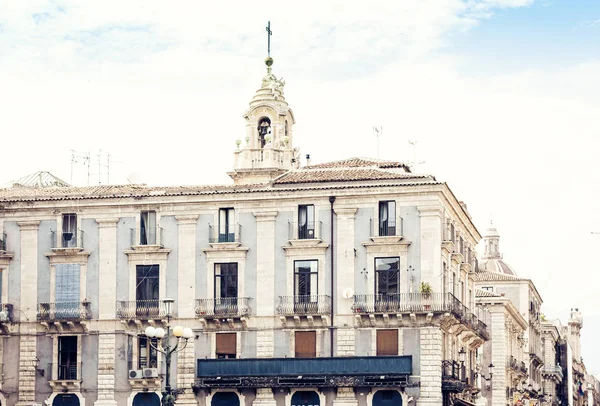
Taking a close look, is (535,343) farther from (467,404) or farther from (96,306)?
(96,306)

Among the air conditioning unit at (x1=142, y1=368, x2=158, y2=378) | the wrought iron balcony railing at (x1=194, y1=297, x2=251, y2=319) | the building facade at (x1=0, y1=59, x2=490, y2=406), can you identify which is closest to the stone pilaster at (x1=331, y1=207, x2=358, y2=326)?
the building facade at (x1=0, y1=59, x2=490, y2=406)

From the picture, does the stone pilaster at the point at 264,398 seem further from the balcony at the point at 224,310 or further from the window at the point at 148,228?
the window at the point at 148,228

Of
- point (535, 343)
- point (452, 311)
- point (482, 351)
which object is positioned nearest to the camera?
point (452, 311)

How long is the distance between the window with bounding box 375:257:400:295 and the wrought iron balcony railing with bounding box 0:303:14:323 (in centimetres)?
2038

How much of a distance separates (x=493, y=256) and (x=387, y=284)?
226ft

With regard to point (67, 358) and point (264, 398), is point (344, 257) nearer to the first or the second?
point (264, 398)

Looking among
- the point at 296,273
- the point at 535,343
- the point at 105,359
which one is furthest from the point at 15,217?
the point at 535,343

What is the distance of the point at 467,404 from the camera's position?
253 ft

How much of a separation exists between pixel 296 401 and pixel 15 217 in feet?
62.8

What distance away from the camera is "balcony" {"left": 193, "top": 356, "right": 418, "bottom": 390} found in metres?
69.0

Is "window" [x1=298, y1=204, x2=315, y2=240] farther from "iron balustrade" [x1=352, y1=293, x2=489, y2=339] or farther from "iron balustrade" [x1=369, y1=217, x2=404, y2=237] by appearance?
"iron balustrade" [x1=352, y1=293, x2=489, y2=339]

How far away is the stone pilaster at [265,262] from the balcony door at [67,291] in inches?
400

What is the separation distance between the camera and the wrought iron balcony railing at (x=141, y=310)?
72625 millimetres

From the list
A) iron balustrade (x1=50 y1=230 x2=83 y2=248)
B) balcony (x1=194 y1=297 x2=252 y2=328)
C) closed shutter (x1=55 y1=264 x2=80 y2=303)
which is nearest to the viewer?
balcony (x1=194 y1=297 x2=252 y2=328)
